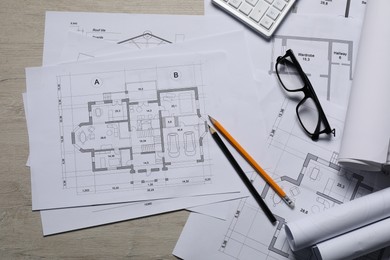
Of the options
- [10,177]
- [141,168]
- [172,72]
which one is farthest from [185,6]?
[10,177]

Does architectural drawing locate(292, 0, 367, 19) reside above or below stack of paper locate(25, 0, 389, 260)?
above

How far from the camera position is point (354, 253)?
67 centimetres

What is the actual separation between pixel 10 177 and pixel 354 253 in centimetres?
52

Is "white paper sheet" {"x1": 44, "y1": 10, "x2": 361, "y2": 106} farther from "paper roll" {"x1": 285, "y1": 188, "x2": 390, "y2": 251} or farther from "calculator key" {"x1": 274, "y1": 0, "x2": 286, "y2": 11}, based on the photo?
"paper roll" {"x1": 285, "y1": 188, "x2": 390, "y2": 251}

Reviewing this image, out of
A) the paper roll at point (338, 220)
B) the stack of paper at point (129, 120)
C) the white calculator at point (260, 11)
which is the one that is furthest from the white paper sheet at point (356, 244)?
the white calculator at point (260, 11)

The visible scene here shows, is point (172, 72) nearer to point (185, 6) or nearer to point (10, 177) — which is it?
point (185, 6)

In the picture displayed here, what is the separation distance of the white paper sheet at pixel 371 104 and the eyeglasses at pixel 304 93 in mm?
47

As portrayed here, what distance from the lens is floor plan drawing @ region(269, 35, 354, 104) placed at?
2.43 ft

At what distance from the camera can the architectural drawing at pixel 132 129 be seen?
2.38 ft

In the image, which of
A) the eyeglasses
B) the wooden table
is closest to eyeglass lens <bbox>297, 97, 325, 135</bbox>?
the eyeglasses

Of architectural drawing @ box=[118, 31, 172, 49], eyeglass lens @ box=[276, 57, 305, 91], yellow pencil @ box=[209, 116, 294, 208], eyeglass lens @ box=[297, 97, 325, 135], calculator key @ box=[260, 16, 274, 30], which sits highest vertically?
calculator key @ box=[260, 16, 274, 30]

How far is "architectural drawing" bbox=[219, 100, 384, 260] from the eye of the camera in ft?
2.36

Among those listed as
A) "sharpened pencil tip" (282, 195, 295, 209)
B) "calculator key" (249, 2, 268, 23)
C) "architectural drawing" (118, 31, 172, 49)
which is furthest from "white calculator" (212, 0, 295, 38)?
"sharpened pencil tip" (282, 195, 295, 209)

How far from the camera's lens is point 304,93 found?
0.73 metres
